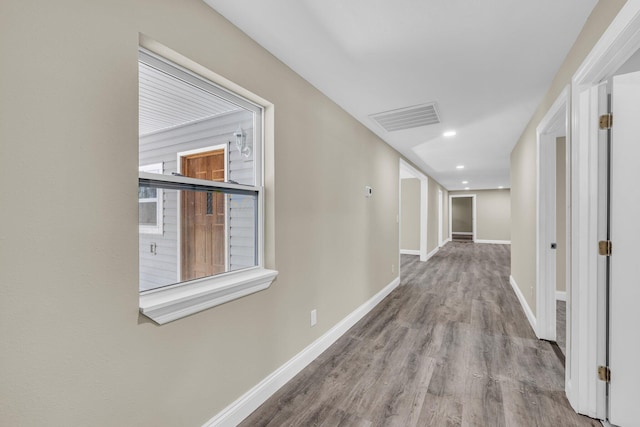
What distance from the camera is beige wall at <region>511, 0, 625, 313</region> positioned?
1.51 metres

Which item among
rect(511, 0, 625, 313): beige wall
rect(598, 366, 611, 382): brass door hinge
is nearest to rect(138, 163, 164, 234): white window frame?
rect(511, 0, 625, 313): beige wall

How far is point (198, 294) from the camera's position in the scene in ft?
4.70

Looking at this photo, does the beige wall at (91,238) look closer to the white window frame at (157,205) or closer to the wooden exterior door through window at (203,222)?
the white window frame at (157,205)

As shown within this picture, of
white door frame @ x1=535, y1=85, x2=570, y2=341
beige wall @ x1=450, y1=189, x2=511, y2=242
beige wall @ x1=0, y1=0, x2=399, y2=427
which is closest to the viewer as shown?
beige wall @ x1=0, y1=0, x2=399, y2=427

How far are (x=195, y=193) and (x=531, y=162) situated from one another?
352 centimetres

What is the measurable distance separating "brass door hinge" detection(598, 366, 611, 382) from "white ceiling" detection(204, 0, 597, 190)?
198 centimetres

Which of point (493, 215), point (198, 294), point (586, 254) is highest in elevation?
point (493, 215)

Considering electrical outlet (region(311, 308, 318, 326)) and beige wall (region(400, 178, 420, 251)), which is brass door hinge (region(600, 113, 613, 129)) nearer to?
electrical outlet (region(311, 308, 318, 326))

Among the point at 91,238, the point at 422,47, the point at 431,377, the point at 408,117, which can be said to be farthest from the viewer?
the point at 408,117

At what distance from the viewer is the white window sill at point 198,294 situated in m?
1.29

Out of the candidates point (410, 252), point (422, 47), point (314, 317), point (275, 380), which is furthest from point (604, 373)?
point (410, 252)

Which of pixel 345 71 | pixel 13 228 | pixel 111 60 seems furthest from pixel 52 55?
pixel 345 71

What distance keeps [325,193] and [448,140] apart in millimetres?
2534

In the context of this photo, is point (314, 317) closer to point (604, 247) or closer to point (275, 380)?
point (275, 380)
